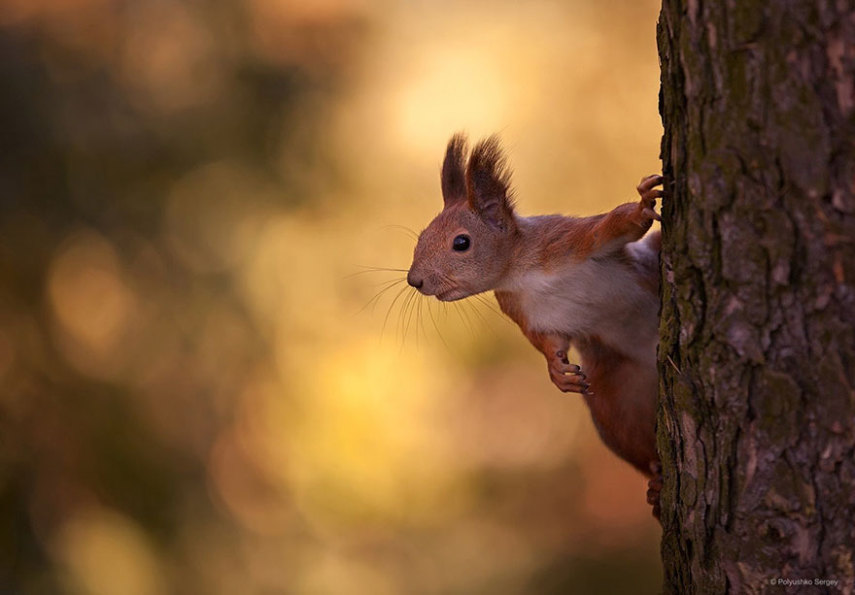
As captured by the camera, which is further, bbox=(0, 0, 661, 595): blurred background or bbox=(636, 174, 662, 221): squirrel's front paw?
bbox=(0, 0, 661, 595): blurred background

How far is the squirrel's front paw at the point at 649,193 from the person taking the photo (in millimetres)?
1568

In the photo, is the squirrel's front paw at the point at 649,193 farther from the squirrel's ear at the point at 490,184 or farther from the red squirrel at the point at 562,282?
the squirrel's ear at the point at 490,184

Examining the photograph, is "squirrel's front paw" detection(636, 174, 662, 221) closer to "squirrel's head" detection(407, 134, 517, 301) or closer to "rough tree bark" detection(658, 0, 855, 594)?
"rough tree bark" detection(658, 0, 855, 594)

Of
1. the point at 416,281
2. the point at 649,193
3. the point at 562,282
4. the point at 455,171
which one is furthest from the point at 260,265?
the point at 649,193

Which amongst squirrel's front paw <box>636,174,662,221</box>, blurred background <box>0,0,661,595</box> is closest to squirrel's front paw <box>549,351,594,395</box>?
squirrel's front paw <box>636,174,662,221</box>

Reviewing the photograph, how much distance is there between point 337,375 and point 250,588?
1120mm

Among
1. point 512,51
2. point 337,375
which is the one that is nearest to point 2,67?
point 337,375

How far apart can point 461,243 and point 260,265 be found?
212 cm

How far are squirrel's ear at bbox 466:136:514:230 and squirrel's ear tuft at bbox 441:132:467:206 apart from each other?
0.12 metres

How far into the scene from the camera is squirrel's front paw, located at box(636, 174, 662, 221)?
1.57 metres

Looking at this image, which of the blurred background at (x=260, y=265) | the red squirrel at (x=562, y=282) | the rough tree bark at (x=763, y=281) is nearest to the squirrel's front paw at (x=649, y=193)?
the rough tree bark at (x=763, y=281)

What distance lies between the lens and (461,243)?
2062 millimetres

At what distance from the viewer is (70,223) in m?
3.80

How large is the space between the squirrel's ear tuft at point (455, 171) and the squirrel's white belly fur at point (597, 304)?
29 cm
